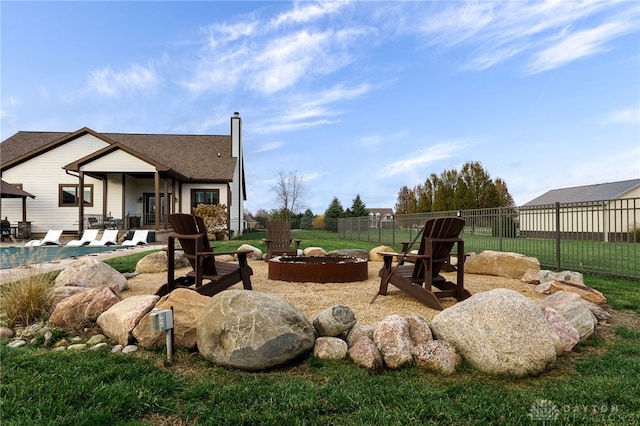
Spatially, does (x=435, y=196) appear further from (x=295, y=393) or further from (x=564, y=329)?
(x=295, y=393)

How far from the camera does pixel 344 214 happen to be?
43.3m

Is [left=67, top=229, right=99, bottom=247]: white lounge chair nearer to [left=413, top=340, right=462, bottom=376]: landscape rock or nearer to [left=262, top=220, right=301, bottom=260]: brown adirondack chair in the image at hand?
[left=262, top=220, right=301, bottom=260]: brown adirondack chair

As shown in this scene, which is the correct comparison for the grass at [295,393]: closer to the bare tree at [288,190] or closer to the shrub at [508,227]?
the shrub at [508,227]

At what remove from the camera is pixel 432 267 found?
5.05 m

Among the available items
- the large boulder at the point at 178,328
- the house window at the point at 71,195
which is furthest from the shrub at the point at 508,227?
the house window at the point at 71,195

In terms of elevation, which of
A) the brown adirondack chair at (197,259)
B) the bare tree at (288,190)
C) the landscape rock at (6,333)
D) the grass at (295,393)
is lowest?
the grass at (295,393)

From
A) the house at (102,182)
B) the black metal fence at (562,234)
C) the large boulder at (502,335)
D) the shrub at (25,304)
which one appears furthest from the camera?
the house at (102,182)

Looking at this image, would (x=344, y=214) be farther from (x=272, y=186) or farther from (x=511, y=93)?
(x=511, y=93)

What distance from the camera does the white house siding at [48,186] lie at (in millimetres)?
20908

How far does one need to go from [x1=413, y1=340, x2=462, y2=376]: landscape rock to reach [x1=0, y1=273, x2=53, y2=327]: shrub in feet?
12.8

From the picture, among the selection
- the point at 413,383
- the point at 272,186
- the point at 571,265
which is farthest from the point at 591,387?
the point at 272,186

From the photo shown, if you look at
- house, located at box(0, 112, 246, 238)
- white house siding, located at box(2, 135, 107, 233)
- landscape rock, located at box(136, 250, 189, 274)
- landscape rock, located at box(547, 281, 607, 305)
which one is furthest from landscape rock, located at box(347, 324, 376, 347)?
white house siding, located at box(2, 135, 107, 233)

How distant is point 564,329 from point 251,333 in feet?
9.19

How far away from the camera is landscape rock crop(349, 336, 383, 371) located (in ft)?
9.07
